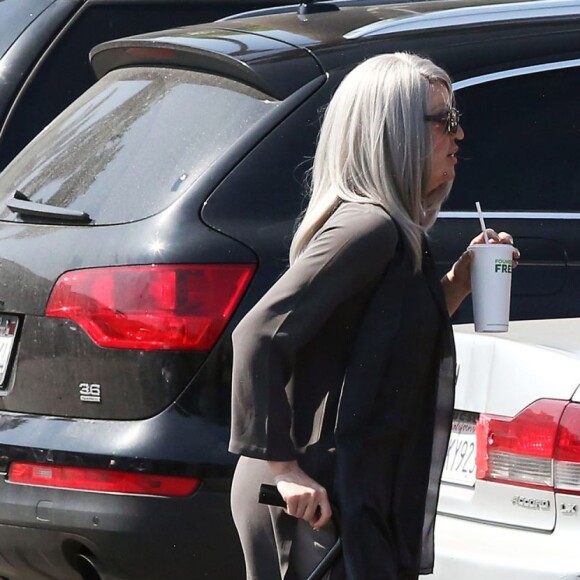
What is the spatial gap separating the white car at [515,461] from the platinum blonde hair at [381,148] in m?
0.61

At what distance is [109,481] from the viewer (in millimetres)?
3709

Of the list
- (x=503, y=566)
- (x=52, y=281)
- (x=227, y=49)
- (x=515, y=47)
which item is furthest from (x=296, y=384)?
(x=515, y=47)

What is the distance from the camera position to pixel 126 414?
374 cm

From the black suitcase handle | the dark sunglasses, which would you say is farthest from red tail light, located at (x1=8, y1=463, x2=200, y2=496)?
the dark sunglasses

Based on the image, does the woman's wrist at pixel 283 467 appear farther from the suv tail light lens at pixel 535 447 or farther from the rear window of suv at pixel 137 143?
the rear window of suv at pixel 137 143

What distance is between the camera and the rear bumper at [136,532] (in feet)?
12.1

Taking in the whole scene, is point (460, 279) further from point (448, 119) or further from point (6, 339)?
point (6, 339)

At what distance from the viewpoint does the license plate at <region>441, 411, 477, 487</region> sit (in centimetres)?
346

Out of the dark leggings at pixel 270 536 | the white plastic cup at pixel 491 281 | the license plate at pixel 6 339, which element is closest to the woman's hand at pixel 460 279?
the white plastic cup at pixel 491 281

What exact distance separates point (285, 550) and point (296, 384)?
328 mm

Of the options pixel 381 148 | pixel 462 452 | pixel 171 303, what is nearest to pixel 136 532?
pixel 171 303

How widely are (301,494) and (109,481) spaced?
3.86 feet

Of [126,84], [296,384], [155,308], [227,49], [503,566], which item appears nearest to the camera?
[296,384]

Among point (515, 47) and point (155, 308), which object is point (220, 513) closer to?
point (155, 308)
